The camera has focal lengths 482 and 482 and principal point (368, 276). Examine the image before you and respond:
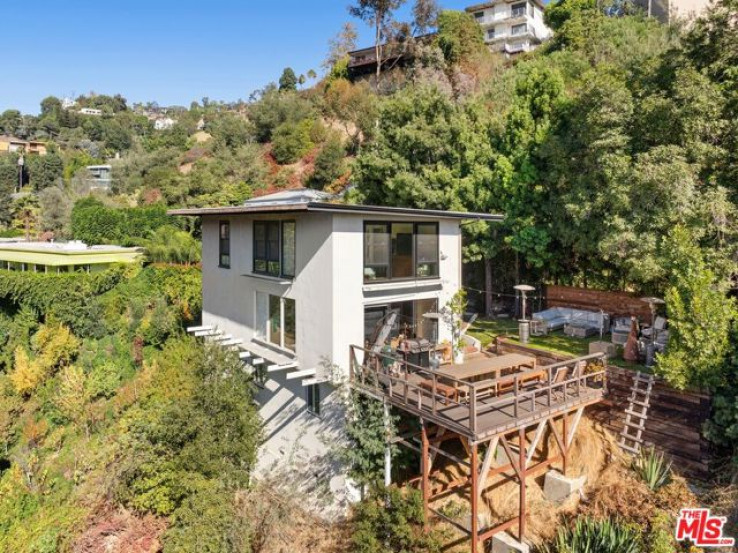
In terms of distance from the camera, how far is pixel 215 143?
51500 mm

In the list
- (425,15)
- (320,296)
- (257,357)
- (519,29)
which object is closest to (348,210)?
(320,296)

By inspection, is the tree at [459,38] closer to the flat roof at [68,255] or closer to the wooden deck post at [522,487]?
the flat roof at [68,255]

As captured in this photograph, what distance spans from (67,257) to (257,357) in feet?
59.1

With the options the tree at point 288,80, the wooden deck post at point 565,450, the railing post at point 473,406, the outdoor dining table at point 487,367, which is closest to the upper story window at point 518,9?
the tree at point 288,80

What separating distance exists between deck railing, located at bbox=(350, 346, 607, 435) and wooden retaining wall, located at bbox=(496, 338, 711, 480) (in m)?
0.50

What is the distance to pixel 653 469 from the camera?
10.5 metres

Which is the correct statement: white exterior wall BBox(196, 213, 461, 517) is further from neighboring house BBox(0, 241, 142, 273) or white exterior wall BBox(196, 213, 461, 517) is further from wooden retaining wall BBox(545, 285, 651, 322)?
neighboring house BBox(0, 241, 142, 273)

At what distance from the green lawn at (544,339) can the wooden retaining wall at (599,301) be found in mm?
1771

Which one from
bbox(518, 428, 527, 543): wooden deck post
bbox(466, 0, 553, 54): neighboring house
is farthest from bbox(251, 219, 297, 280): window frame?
bbox(466, 0, 553, 54): neighboring house

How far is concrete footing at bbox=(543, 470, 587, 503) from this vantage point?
36.3 feet

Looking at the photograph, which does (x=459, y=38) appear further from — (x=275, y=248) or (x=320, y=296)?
(x=320, y=296)

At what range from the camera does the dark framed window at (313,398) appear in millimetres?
13320

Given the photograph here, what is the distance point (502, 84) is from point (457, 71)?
8375mm

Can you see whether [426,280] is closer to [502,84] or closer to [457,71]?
[502,84]
